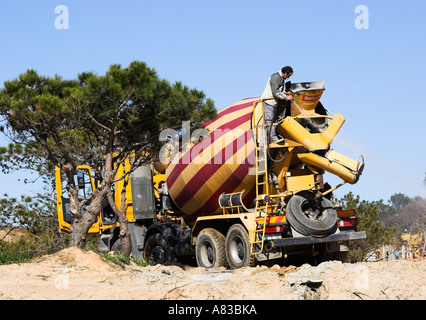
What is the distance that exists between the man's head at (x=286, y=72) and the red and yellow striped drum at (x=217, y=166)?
146 cm

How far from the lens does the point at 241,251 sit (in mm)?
13500

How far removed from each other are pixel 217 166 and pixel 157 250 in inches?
158

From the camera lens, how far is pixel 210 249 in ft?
49.0

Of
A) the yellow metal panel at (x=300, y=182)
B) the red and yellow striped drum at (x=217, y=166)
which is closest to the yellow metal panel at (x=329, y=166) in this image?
the yellow metal panel at (x=300, y=182)

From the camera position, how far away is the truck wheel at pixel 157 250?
54.6ft

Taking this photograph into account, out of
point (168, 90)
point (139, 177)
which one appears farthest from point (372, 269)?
point (139, 177)

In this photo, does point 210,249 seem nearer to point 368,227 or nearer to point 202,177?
point 202,177

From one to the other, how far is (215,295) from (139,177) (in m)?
9.01

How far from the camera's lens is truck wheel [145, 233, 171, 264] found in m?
16.6

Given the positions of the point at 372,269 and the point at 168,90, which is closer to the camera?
the point at 372,269

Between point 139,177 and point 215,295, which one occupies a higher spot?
point 139,177

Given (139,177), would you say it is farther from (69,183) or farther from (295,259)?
(295,259)

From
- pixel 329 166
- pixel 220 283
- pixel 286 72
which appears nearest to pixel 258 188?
pixel 329 166
